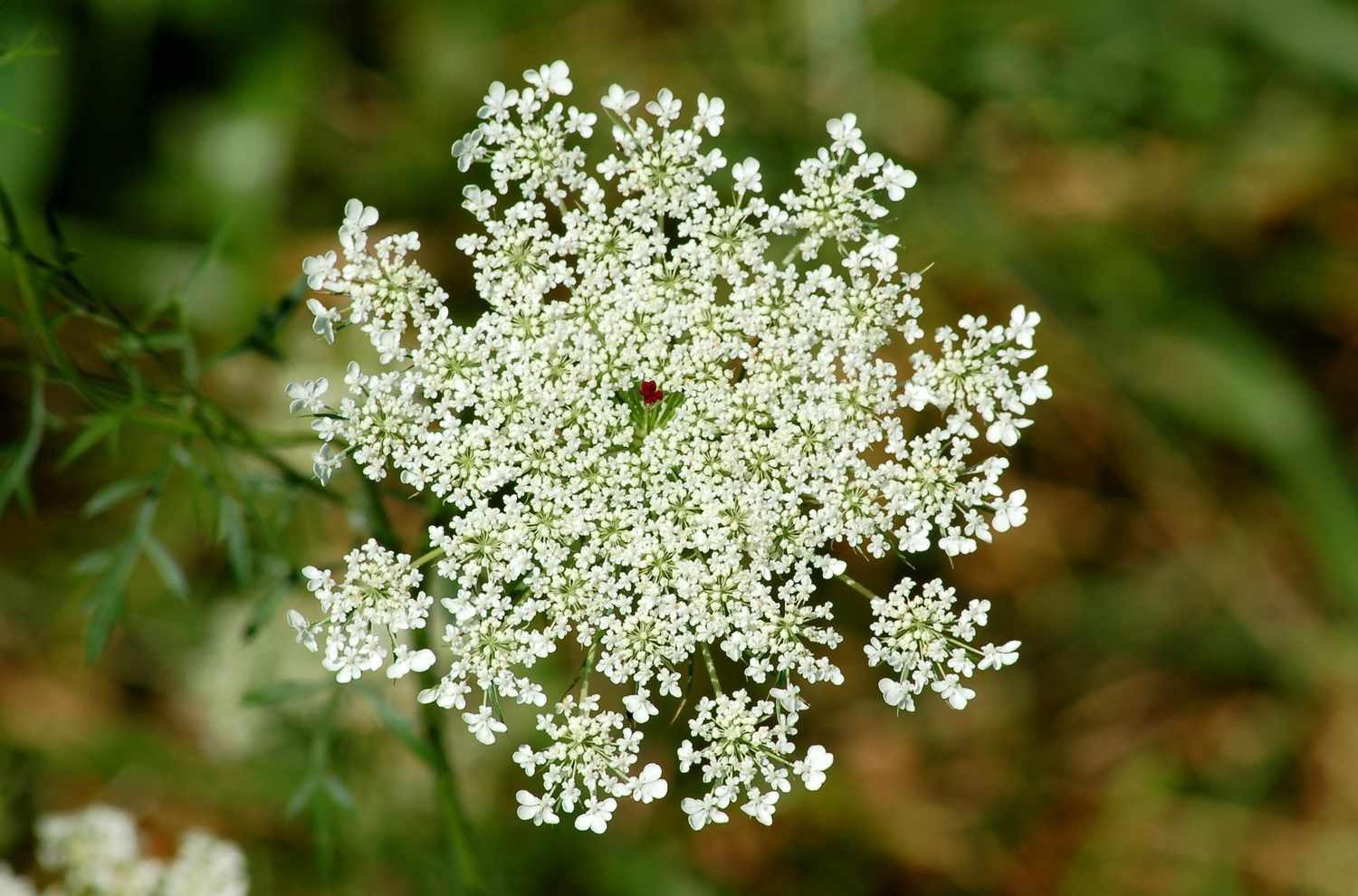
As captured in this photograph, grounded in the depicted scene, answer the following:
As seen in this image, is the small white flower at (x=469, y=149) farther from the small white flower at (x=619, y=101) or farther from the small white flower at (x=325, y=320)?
the small white flower at (x=325, y=320)

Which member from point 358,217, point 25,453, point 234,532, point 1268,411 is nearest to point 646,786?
point 234,532

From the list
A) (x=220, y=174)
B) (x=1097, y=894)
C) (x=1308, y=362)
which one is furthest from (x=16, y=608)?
(x=1308, y=362)

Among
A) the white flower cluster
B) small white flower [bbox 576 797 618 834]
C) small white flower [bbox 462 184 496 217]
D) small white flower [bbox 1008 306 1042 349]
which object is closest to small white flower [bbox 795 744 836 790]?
small white flower [bbox 576 797 618 834]

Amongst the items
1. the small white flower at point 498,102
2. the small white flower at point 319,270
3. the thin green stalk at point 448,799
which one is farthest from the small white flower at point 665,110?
the thin green stalk at point 448,799

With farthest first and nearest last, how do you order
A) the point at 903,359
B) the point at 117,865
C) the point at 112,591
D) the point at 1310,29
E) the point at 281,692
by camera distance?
the point at 903,359, the point at 1310,29, the point at 117,865, the point at 281,692, the point at 112,591

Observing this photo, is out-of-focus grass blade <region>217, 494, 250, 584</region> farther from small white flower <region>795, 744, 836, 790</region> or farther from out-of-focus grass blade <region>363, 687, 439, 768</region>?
small white flower <region>795, 744, 836, 790</region>

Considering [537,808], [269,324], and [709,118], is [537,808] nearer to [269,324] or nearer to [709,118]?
[269,324]
